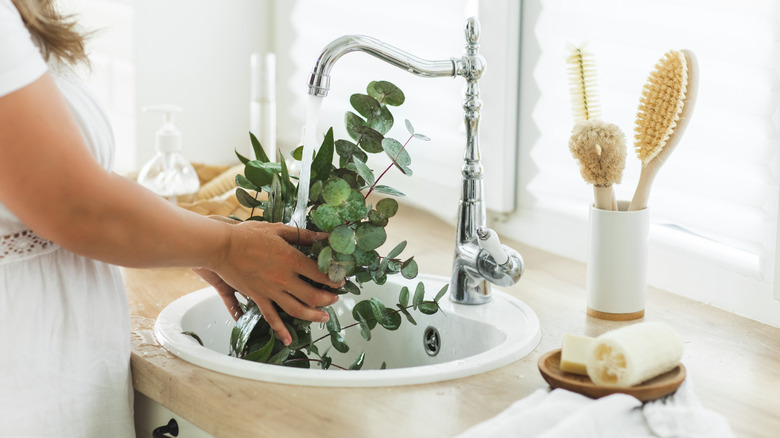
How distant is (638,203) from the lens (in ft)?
4.15

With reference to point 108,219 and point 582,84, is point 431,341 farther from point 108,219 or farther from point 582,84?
point 108,219

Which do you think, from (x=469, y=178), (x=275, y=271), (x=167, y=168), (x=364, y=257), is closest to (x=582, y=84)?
(x=469, y=178)

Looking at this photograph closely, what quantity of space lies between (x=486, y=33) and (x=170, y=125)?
24.3 inches

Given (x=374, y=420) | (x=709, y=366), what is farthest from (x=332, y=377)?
(x=709, y=366)

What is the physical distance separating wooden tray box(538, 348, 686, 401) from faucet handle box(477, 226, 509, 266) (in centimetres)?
24

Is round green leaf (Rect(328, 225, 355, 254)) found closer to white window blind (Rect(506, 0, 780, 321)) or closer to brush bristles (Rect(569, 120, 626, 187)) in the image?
brush bristles (Rect(569, 120, 626, 187))

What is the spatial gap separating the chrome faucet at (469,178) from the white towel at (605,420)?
0.34 m

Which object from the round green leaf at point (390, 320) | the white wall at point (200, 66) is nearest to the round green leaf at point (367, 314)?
the round green leaf at point (390, 320)

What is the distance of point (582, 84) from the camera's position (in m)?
1.27

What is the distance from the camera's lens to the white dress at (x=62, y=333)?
101cm

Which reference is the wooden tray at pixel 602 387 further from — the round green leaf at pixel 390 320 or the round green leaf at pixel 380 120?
the round green leaf at pixel 380 120

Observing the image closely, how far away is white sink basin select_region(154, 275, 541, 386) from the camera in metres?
1.05

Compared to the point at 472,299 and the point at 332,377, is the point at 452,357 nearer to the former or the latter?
the point at 472,299

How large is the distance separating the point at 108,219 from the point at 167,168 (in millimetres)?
859
